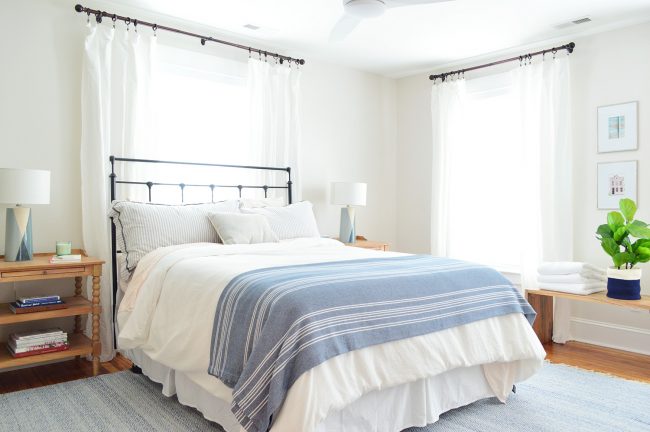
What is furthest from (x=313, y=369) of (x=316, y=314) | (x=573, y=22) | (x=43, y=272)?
(x=573, y=22)

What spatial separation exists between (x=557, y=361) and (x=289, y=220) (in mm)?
2189

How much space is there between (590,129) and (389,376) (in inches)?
123

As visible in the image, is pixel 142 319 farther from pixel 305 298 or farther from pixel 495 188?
pixel 495 188

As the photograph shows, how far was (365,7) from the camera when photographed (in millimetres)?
2578

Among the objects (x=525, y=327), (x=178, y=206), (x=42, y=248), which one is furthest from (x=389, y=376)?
(x=42, y=248)

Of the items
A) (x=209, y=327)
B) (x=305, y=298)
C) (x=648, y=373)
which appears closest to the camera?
(x=305, y=298)

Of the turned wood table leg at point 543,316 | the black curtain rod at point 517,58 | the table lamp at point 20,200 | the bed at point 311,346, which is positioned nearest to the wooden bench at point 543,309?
the turned wood table leg at point 543,316

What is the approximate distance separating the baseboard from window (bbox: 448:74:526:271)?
2.57 ft

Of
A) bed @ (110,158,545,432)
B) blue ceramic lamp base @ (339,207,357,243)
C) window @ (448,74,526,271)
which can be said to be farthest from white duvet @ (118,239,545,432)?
window @ (448,74,526,271)

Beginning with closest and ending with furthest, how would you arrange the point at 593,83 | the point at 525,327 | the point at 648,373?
1. the point at 525,327
2. the point at 648,373
3. the point at 593,83

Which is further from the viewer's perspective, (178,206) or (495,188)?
(495,188)

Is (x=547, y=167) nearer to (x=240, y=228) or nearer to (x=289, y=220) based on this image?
(x=289, y=220)

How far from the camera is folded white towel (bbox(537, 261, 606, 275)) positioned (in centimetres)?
377

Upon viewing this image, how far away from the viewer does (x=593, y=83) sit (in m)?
4.13
